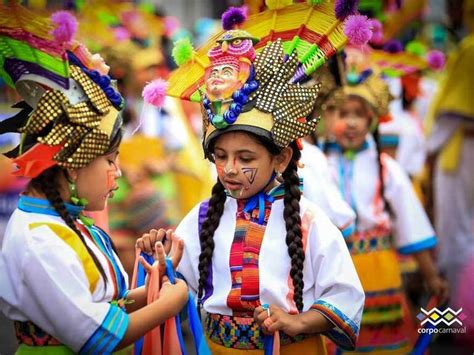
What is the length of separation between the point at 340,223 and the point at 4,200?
3.72 meters

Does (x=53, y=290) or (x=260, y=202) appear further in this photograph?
(x=260, y=202)

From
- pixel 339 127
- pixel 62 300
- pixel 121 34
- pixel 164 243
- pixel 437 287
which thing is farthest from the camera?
pixel 121 34

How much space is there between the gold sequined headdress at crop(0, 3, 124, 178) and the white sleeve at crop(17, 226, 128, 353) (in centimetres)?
32

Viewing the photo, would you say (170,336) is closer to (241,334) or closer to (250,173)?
(241,334)

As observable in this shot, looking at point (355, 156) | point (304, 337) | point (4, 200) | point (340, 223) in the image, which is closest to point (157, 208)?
point (4, 200)

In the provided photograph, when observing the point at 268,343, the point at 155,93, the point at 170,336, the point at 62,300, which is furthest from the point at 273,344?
the point at 155,93

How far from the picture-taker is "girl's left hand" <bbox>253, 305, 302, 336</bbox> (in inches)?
118

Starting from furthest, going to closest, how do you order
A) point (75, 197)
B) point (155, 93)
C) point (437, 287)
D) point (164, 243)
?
1. point (437, 287)
2. point (155, 93)
3. point (164, 243)
4. point (75, 197)

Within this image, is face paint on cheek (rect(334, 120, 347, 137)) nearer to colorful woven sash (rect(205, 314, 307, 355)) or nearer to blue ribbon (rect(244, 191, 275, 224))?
blue ribbon (rect(244, 191, 275, 224))

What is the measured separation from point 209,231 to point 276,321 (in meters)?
0.55

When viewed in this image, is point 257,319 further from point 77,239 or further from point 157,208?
point 157,208

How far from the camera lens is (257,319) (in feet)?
9.89

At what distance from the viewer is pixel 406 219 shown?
4.85 metres

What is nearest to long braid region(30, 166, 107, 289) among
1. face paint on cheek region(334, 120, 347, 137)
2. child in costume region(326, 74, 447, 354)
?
child in costume region(326, 74, 447, 354)
